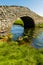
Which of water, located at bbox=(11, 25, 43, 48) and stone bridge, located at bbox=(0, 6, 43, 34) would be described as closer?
water, located at bbox=(11, 25, 43, 48)

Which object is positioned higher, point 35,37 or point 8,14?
point 8,14

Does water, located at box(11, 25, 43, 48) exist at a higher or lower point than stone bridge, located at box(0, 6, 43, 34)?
lower

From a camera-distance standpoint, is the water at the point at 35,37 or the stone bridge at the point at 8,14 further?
the stone bridge at the point at 8,14

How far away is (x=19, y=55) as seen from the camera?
1200 cm

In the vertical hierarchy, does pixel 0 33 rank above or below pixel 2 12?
below

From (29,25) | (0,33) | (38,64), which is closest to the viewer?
(38,64)

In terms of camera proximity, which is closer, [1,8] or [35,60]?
[35,60]

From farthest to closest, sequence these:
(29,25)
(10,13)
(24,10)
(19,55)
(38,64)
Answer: (29,25)
(24,10)
(10,13)
(19,55)
(38,64)

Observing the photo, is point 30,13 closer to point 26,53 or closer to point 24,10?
point 24,10

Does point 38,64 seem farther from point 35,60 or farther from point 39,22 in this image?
point 39,22

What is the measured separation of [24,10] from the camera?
31953 mm

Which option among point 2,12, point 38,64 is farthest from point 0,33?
point 38,64

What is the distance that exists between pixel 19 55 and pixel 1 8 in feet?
44.3

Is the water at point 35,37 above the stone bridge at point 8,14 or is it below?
below
